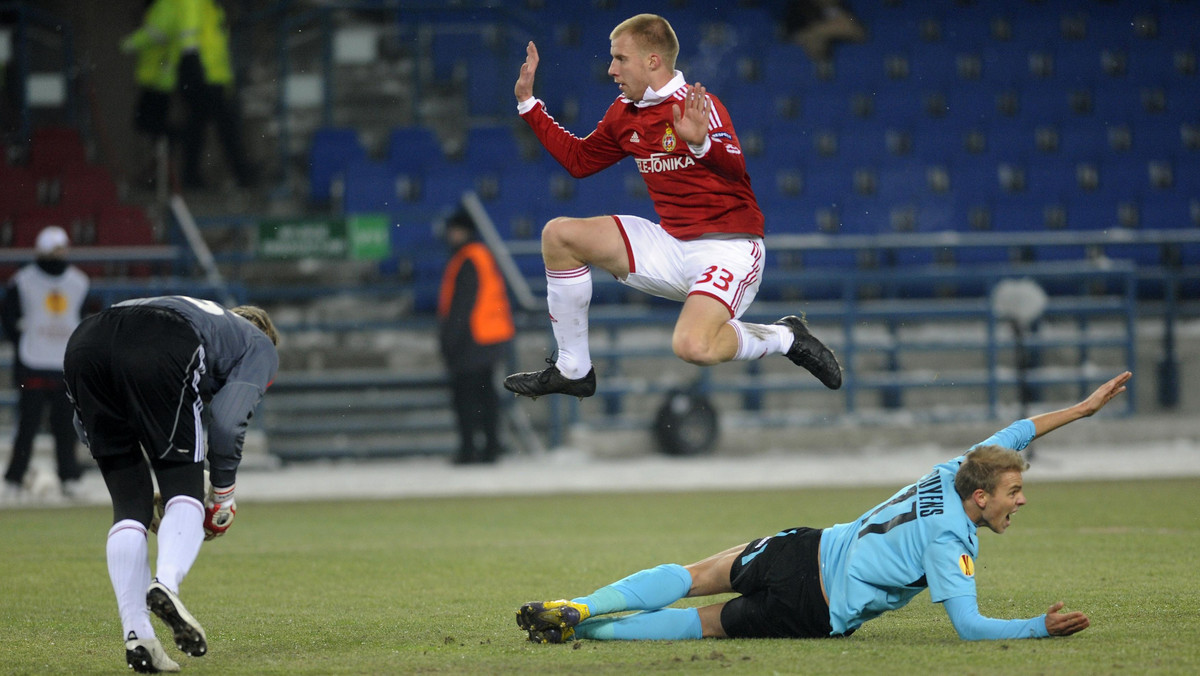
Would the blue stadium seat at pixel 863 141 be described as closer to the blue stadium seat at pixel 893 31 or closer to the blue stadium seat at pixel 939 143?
the blue stadium seat at pixel 939 143

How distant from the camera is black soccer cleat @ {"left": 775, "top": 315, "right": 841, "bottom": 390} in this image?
6430 mm

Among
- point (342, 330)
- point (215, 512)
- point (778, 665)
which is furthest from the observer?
point (342, 330)

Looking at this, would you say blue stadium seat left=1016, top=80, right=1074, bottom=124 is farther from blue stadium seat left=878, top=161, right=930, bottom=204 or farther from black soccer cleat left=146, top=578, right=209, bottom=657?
black soccer cleat left=146, top=578, right=209, bottom=657

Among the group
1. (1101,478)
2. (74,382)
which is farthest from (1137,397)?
(74,382)

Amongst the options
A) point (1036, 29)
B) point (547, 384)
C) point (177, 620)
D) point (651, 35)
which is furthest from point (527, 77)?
point (1036, 29)

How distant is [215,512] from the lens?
17.1ft

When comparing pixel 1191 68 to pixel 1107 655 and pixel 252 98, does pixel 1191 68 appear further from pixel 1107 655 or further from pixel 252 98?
pixel 1107 655

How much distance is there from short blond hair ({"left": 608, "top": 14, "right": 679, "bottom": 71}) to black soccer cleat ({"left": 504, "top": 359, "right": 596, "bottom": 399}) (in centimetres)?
146

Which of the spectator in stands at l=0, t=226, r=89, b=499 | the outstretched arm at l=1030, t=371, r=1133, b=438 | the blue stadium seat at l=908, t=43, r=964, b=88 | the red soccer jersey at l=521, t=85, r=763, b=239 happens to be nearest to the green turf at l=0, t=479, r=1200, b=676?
the spectator in stands at l=0, t=226, r=89, b=499

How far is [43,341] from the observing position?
38.0ft

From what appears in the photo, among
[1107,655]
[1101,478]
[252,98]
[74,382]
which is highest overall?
[252,98]

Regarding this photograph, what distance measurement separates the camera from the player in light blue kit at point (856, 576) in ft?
15.6

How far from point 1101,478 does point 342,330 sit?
26.2 ft

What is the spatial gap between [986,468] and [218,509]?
2.82 metres
